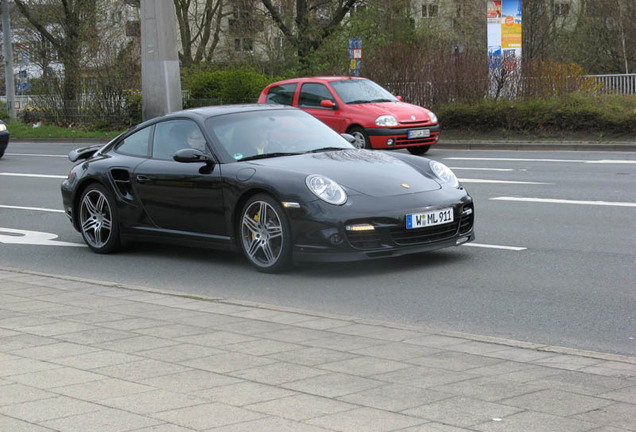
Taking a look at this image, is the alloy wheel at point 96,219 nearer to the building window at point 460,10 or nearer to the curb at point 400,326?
the curb at point 400,326

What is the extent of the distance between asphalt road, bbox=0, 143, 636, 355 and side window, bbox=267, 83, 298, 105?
832 cm

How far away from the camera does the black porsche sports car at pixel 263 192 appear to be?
27.6 feet

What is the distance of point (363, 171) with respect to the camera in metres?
8.88

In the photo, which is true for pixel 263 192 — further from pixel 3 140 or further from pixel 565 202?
pixel 3 140

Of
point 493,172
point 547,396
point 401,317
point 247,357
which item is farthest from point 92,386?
point 493,172

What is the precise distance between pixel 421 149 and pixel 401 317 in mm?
14859

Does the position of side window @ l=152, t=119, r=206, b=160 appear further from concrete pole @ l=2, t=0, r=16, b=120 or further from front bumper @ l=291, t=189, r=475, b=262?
concrete pole @ l=2, t=0, r=16, b=120

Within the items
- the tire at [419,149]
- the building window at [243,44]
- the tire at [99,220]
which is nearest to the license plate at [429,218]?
A: the tire at [99,220]

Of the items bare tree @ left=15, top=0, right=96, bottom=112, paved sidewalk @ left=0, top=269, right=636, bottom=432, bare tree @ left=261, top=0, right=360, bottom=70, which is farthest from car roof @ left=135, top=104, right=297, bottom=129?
bare tree @ left=15, top=0, right=96, bottom=112

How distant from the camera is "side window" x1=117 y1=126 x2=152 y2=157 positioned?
10188mm

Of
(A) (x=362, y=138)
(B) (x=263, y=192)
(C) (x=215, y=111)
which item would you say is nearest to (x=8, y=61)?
(A) (x=362, y=138)

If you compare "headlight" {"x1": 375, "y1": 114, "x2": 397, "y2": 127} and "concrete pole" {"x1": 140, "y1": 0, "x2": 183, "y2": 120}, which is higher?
"concrete pole" {"x1": 140, "y1": 0, "x2": 183, "y2": 120}

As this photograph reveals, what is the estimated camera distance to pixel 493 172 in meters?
16.7

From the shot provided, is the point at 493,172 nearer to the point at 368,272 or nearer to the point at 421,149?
the point at 421,149
